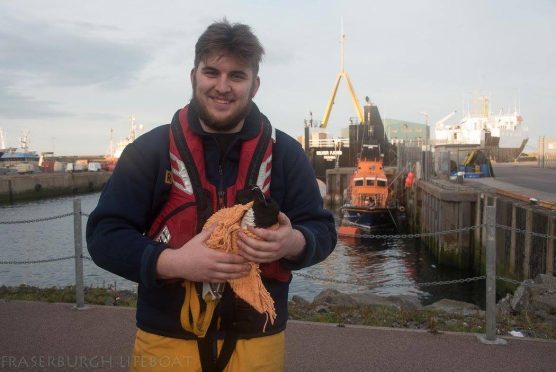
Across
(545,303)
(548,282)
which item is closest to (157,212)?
(545,303)

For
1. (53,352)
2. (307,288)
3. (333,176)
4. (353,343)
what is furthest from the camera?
(333,176)

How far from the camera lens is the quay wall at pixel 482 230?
1184 cm

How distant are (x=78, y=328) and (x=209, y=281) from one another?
12.9 ft

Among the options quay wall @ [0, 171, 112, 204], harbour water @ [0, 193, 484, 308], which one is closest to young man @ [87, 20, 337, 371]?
harbour water @ [0, 193, 484, 308]

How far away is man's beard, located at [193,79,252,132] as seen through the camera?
2.02m

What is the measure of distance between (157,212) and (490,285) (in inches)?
163

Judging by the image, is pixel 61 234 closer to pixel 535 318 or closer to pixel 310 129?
pixel 535 318

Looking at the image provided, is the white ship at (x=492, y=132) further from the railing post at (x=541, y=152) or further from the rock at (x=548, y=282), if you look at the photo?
the rock at (x=548, y=282)

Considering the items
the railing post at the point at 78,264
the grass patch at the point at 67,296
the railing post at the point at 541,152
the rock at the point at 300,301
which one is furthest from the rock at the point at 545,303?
the railing post at the point at 541,152

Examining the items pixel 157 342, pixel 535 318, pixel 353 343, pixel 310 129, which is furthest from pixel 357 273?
pixel 310 129

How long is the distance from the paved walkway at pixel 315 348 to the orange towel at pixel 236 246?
8.71ft

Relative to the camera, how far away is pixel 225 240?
1.79m

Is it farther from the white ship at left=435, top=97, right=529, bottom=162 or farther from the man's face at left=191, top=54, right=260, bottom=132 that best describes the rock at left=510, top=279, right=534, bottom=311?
the white ship at left=435, top=97, right=529, bottom=162

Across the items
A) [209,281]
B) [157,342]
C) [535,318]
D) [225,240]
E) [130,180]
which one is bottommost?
[535,318]
